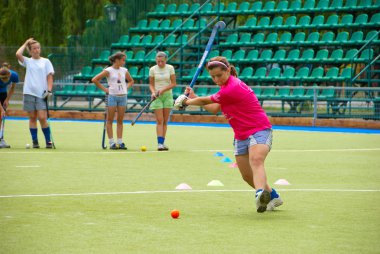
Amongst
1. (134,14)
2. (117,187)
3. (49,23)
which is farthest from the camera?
(49,23)

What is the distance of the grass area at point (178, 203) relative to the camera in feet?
24.4

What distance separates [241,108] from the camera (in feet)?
30.8

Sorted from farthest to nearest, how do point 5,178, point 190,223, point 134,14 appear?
point 134,14
point 5,178
point 190,223

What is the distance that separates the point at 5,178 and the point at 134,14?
26.0 meters

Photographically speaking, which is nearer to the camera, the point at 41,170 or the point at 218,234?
the point at 218,234

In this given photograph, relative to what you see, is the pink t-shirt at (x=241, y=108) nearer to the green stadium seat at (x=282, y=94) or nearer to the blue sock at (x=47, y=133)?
the blue sock at (x=47, y=133)

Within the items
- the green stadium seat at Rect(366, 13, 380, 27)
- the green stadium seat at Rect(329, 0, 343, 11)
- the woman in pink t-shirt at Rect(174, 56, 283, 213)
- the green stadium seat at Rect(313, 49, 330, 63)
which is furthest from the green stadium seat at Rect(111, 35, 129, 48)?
the woman in pink t-shirt at Rect(174, 56, 283, 213)

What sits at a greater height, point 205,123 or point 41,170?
point 41,170

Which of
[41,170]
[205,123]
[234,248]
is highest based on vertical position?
[234,248]

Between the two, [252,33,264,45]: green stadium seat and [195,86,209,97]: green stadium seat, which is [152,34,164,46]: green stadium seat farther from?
[195,86,209,97]: green stadium seat

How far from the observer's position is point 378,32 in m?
28.1

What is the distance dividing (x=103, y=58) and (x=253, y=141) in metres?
26.3

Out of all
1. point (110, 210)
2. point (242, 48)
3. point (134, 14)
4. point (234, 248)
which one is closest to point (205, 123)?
point (242, 48)

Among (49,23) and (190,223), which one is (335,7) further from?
(190,223)
